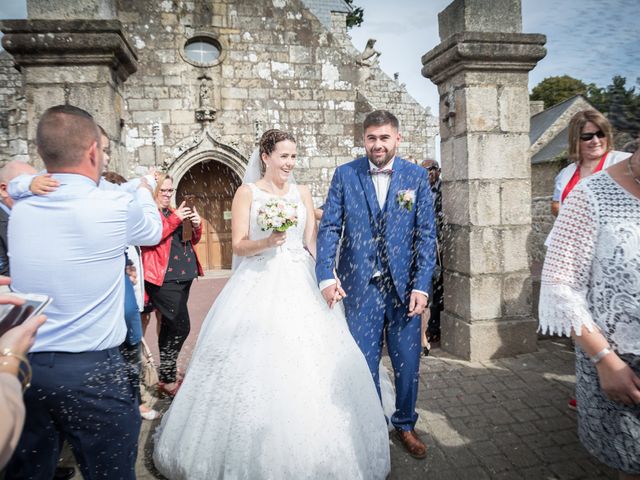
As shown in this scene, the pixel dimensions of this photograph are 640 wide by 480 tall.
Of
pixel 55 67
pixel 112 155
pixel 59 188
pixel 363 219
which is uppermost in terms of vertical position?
pixel 55 67

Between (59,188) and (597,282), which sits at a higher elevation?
(59,188)

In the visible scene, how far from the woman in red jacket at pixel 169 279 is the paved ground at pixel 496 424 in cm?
42

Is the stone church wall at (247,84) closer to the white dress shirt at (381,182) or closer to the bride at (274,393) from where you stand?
the white dress shirt at (381,182)

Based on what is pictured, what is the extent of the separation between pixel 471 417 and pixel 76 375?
288 centimetres

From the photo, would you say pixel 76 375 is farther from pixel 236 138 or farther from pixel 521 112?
pixel 236 138

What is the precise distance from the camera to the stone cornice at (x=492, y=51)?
431 centimetres

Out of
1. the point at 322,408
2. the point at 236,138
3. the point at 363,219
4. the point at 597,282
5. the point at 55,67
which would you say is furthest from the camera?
the point at 236,138

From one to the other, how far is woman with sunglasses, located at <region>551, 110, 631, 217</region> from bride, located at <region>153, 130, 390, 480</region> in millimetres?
2604

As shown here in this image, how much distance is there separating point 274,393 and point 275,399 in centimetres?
4

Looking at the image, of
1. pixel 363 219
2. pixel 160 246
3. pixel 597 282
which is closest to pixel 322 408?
pixel 363 219

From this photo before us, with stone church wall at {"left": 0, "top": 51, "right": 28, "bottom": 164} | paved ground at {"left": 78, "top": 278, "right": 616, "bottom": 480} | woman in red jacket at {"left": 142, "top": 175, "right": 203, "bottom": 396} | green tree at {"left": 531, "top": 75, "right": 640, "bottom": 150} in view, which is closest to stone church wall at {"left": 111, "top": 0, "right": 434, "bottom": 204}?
A: stone church wall at {"left": 0, "top": 51, "right": 28, "bottom": 164}

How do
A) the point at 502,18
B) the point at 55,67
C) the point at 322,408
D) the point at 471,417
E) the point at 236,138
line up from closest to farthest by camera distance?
the point at 322,408 < the point at 471,417 < the point at 55,67 < the point at 502,18 < the point at 236,138

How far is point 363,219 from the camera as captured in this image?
3.03m

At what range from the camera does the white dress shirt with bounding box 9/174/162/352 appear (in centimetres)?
180
